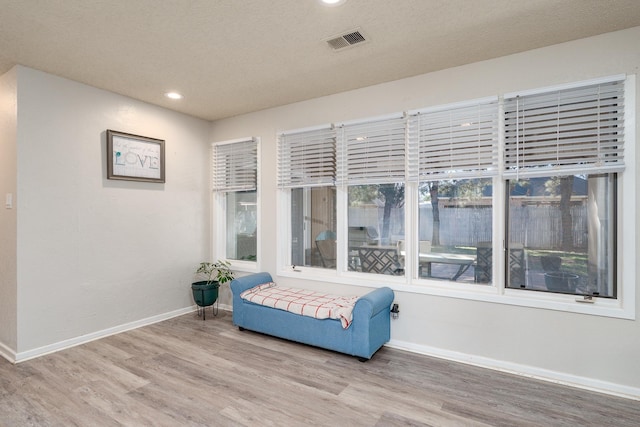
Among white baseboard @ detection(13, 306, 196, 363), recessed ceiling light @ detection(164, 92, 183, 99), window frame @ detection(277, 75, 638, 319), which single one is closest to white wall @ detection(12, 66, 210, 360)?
white baseboard @ detection(13, 306, 196, 363)

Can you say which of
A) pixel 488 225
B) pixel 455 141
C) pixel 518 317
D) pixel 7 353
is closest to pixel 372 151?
pixel 455 141

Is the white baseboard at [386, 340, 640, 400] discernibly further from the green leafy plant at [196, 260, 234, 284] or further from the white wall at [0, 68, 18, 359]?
the white wall at [0, 68, 18, 359]

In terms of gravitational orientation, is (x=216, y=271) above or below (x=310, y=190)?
below

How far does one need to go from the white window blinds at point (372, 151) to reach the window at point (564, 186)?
0.95m

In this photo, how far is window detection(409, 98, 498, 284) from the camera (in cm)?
292

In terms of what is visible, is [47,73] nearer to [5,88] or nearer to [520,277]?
[5,88]

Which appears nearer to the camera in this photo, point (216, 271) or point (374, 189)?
point (374, 189)

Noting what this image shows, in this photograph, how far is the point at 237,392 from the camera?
2.49m

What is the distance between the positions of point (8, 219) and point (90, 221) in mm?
636

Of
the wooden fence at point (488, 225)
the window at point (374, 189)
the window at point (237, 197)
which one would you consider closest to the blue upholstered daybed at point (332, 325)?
the window at point (374, 189)

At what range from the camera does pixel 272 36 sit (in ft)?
8.27

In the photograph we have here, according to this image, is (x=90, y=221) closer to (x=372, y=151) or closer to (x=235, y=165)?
(x=235, y=165)

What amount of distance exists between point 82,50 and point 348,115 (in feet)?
8.11

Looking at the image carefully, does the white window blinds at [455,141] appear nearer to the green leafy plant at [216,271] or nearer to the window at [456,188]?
the window at [456,188]
